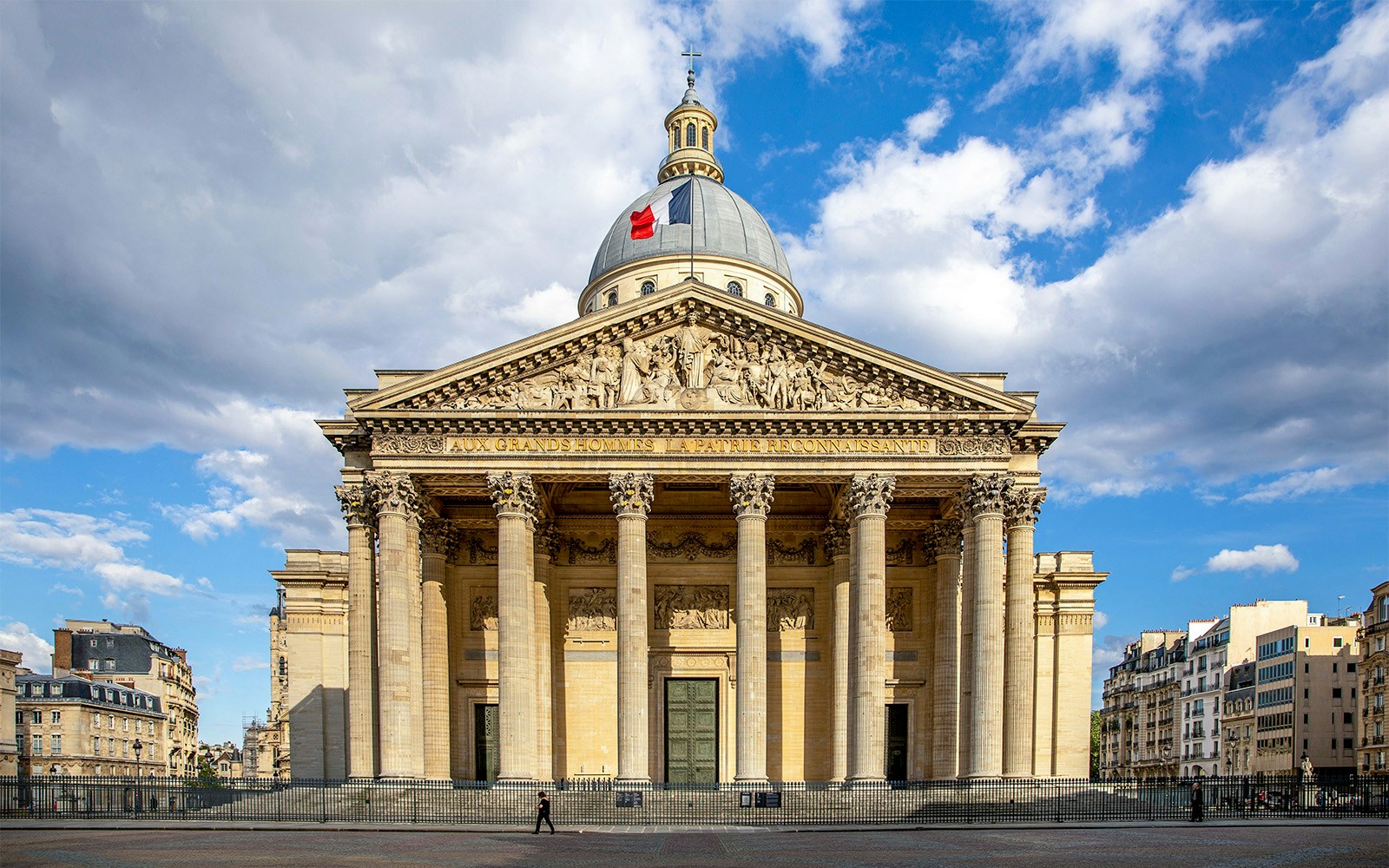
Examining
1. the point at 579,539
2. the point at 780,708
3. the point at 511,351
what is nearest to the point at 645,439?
the point at 511,351

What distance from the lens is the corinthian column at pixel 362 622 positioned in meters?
33.8

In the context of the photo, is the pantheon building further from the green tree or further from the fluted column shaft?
the green tree

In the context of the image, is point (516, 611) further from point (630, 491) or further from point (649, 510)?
point (649, 510)

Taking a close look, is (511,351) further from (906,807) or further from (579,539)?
(906,807)

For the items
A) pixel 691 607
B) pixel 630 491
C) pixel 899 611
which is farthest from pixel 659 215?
pixel 899 611

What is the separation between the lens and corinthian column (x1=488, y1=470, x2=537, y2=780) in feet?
109

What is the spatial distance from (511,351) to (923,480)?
499 inches

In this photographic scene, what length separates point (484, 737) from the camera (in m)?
39.6

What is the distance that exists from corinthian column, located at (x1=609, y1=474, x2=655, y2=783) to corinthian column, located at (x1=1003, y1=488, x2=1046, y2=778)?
1050 centimetres

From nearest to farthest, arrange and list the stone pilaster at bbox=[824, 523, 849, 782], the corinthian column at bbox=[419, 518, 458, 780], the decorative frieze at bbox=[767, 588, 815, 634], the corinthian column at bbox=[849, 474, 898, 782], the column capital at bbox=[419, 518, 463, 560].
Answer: the corinthian column at bbox=[849, 474, 898, 782] < the stone pilaster at bbox=[824, 523, 849, 782] < the corinthian column at bbox=[419, 518, 458, 780] < the column capital at bbox=[419, 518, 463, 560] < the decorative frieze at bbox=[767, 588, 815, 634]

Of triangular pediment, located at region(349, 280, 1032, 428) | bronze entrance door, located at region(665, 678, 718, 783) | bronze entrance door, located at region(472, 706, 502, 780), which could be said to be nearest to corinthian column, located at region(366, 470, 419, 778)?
triangular pediment, located at region(349, 280, 1032, 428)

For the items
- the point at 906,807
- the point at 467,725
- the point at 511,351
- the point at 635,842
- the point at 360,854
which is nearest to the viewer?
the point at 360,854

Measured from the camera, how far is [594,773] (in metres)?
39.5

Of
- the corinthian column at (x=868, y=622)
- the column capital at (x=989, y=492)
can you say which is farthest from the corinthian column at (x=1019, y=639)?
the corinthian column at (x=868, y=622)
